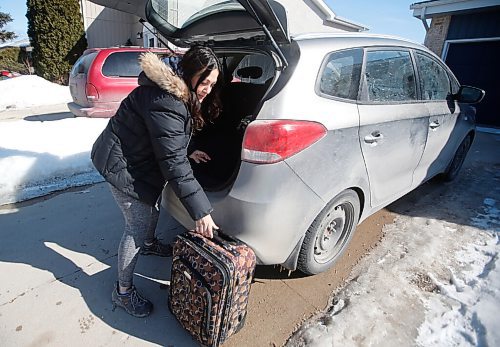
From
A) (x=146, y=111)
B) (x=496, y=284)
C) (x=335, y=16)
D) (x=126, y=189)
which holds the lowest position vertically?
(x=496, y=284)

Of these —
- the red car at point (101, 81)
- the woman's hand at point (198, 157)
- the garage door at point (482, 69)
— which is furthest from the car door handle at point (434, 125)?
the garage door at point (482, 69)

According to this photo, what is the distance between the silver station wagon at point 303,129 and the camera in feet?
5.49

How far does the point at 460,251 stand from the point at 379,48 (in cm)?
195

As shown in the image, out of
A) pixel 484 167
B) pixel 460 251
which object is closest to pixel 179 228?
pixel 460 251

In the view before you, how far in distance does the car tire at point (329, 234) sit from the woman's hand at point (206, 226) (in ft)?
2.21

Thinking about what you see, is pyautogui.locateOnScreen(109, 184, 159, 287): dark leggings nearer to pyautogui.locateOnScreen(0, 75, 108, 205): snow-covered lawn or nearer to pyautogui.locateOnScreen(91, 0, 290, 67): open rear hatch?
pyautogui.locateOnScreen(91, 0, 290, 67): open rear hatch

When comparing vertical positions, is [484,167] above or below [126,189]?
below

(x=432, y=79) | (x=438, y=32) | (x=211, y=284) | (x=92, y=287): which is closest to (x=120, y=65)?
(x=92, y=287)

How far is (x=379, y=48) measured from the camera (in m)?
2.29

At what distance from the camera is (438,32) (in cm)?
859

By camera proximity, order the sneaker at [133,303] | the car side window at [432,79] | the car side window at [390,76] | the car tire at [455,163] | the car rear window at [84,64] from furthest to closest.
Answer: the car rear window at [84,64]
the car tire at [455,163]
the car side window at [432,79]
the car side window at [390,76]
the sneaker at [133,303]

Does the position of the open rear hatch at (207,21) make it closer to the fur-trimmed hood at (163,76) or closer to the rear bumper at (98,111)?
the fur-trimmed hood at (163,76)

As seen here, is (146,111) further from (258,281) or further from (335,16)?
(335,16)

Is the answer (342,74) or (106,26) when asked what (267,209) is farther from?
(106,26)
